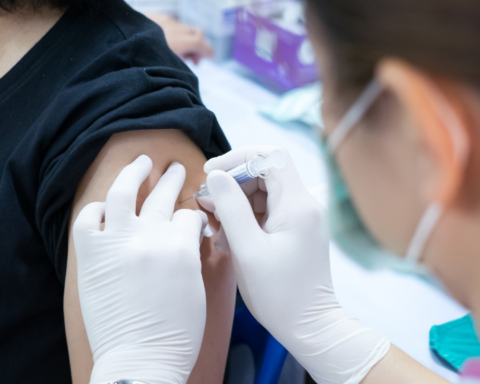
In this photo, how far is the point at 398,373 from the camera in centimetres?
86

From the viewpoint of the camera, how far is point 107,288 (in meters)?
0.80

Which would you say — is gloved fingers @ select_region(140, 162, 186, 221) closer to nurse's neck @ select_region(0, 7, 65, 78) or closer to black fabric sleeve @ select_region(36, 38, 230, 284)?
black fabric sleeve @ select_region(36, 38, 230, 284)

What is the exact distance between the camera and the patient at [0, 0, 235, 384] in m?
0.84

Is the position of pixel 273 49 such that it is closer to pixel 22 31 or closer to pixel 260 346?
A: pixel 22 31

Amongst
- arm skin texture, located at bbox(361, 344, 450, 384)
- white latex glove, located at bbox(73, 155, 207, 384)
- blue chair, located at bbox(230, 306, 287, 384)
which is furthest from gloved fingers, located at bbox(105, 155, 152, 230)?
arm skin texture, located at bbox(361, 344, 450, 384)

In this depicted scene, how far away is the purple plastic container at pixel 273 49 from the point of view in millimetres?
1719

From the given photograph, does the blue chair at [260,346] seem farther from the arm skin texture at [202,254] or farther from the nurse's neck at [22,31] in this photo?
the nurse's neck at [22,31]

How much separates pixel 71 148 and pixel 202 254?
372mm

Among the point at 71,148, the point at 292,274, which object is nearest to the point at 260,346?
the point at 292,274

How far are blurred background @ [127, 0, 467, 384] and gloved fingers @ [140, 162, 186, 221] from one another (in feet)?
1.06

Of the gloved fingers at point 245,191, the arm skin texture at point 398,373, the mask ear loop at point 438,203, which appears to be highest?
the mask ear loop at point 438,203

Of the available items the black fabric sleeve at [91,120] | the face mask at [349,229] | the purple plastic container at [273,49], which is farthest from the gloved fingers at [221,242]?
the purple plastic container at [273,49]

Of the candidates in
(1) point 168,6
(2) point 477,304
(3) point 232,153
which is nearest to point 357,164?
(2) point 477,304

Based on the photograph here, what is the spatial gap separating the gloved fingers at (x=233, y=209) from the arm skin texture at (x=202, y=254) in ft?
0.37
